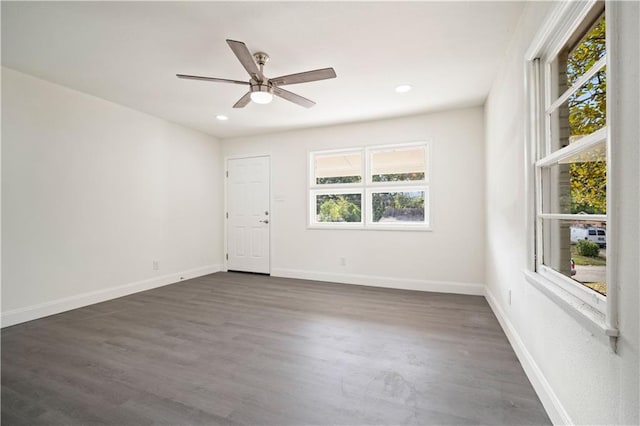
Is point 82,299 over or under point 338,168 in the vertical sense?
under

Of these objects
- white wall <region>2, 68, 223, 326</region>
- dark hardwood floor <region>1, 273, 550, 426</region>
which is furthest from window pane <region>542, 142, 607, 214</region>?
white wall <region>2, 68, 223, 326</region>

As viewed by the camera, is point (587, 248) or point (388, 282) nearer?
point (587, 248)

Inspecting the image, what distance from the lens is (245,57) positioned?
6.88 ft

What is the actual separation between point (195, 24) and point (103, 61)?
1.21m

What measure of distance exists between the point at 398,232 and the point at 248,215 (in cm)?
271

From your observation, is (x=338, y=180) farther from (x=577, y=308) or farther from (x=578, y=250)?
(x=577, y=308)

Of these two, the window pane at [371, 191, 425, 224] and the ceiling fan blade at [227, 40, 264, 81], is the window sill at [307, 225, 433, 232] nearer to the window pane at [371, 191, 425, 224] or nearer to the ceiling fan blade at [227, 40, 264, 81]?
the window pane at [371, 191, 425, 224]

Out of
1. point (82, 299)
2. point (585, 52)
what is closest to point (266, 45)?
point (585, 52)

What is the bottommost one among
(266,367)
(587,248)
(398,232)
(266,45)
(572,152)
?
(266,367)

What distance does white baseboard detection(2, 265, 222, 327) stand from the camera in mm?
2856

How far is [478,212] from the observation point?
12.7 ft

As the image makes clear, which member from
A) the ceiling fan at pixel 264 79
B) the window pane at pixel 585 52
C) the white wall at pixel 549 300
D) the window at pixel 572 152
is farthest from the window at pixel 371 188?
the window pane at pixel 585 52

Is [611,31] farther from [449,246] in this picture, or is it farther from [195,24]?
[449,246]

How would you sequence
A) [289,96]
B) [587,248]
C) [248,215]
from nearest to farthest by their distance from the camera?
[587,248] < [289,96] < [248,215]
